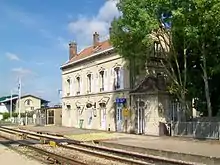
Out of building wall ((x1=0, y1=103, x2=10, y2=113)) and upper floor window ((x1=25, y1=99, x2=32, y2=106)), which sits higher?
upper floor window ((x1=25, y1=99, x2=32, y2=106))

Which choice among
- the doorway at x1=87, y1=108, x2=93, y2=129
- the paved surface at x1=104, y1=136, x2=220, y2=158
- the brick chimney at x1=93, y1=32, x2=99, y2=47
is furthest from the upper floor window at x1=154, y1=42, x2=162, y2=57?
the brick chimney at x1=93, y1=32, x2=99, y2=47

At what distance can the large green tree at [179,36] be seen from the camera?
22.1 meters

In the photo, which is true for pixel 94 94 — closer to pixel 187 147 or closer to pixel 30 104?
pixel 187 147

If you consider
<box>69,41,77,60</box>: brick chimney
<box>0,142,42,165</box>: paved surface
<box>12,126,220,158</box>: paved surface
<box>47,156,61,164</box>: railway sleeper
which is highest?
<box>69,41,77,60</box>: brick chimney

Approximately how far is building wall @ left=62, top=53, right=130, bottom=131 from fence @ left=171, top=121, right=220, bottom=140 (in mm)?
7182

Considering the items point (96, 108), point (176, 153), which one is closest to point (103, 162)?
point (176, 153)

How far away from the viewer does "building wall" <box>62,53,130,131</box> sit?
35.7m

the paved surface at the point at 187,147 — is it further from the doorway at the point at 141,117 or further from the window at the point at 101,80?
the window at the point at 101,80

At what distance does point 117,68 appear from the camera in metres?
35.9

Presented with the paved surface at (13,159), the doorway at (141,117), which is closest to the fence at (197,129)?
the doorway at (141,117)

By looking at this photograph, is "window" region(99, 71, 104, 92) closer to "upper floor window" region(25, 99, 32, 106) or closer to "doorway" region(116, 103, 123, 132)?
"doorway" region(116, 103, 123, 132)

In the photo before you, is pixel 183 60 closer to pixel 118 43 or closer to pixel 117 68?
pixel 118 43

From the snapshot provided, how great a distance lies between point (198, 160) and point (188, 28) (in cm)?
871

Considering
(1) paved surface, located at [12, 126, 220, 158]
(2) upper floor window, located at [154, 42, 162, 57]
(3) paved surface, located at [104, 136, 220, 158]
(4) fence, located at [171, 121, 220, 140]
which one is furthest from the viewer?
(2) upper floor window, located at [154, 42, 162, 57]
